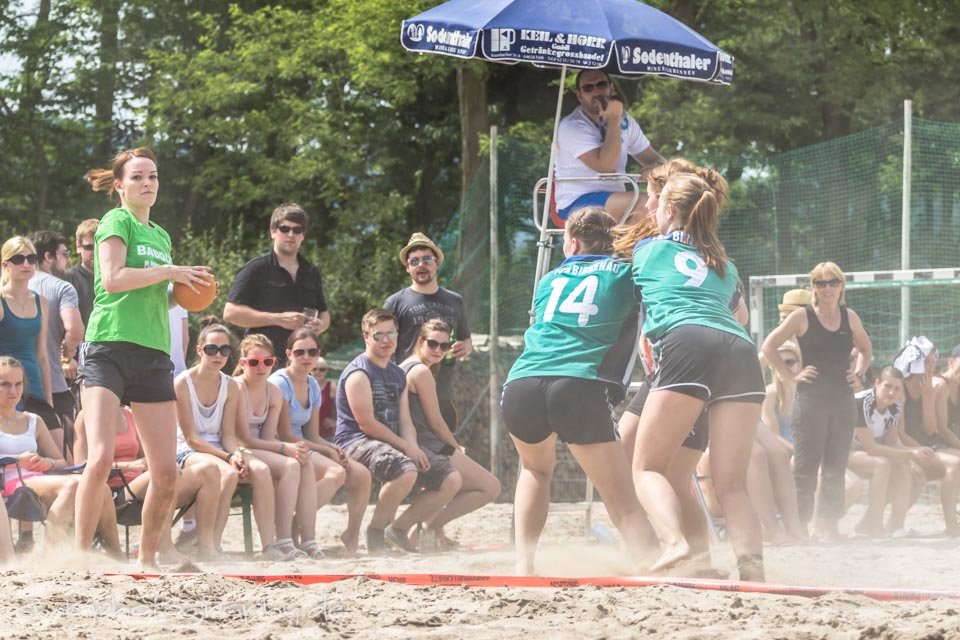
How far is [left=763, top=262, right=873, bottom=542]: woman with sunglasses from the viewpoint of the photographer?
7.95 metres

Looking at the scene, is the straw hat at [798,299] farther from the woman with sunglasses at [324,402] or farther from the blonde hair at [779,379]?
the woman with sunglasses at [324,402]

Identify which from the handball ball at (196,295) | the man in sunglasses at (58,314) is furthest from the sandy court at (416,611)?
the man in sunglasses at (58,314)

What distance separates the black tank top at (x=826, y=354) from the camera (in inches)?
313

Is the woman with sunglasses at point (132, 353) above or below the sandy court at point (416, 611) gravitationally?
above

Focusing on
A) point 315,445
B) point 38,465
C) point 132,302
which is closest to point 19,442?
point 38,465

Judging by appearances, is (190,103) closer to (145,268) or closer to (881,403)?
(881,403)

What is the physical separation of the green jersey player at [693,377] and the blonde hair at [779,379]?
3421 mm

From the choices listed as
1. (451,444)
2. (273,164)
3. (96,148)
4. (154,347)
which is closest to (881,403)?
(451,444)

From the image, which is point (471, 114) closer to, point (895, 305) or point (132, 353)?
point (895, 305)

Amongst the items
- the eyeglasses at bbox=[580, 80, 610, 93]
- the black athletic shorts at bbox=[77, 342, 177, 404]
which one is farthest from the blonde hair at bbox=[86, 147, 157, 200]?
the eyeglasses at bbox=[580, 80, 610, 93]

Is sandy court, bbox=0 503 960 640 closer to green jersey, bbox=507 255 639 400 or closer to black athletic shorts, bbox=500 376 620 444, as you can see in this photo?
black athletic shorts, bbox=500 376 620 444

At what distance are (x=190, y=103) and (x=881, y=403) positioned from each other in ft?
41.2

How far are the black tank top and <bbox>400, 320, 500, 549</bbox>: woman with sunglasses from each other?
2.14 metres

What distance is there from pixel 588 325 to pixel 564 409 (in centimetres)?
37
